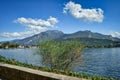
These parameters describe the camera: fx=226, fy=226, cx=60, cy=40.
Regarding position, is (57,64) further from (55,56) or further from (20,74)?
(20,74)

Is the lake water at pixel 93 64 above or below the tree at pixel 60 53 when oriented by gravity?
below

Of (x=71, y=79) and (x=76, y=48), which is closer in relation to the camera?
(x=71, y=79)

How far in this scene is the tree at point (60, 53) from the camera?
28984mm

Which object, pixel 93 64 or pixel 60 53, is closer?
pixel 60 53

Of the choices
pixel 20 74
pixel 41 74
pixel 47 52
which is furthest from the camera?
pixel 47 52

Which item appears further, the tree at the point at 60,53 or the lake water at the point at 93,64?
the lake water at the point at 93,64

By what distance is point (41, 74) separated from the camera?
7.51 metres

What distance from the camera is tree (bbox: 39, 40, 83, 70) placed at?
95.1ft

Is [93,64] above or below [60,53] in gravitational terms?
below

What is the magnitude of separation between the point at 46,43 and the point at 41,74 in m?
21.7

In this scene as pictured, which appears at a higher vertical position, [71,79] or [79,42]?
[79,42]

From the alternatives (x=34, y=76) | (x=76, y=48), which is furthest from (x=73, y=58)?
(x=34, y=76)

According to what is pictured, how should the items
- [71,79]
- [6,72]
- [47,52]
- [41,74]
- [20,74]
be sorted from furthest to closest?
[47,52]
[6,72]
[20,74]
[41,74]
[71,79]

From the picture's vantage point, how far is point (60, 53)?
29.9 meters
